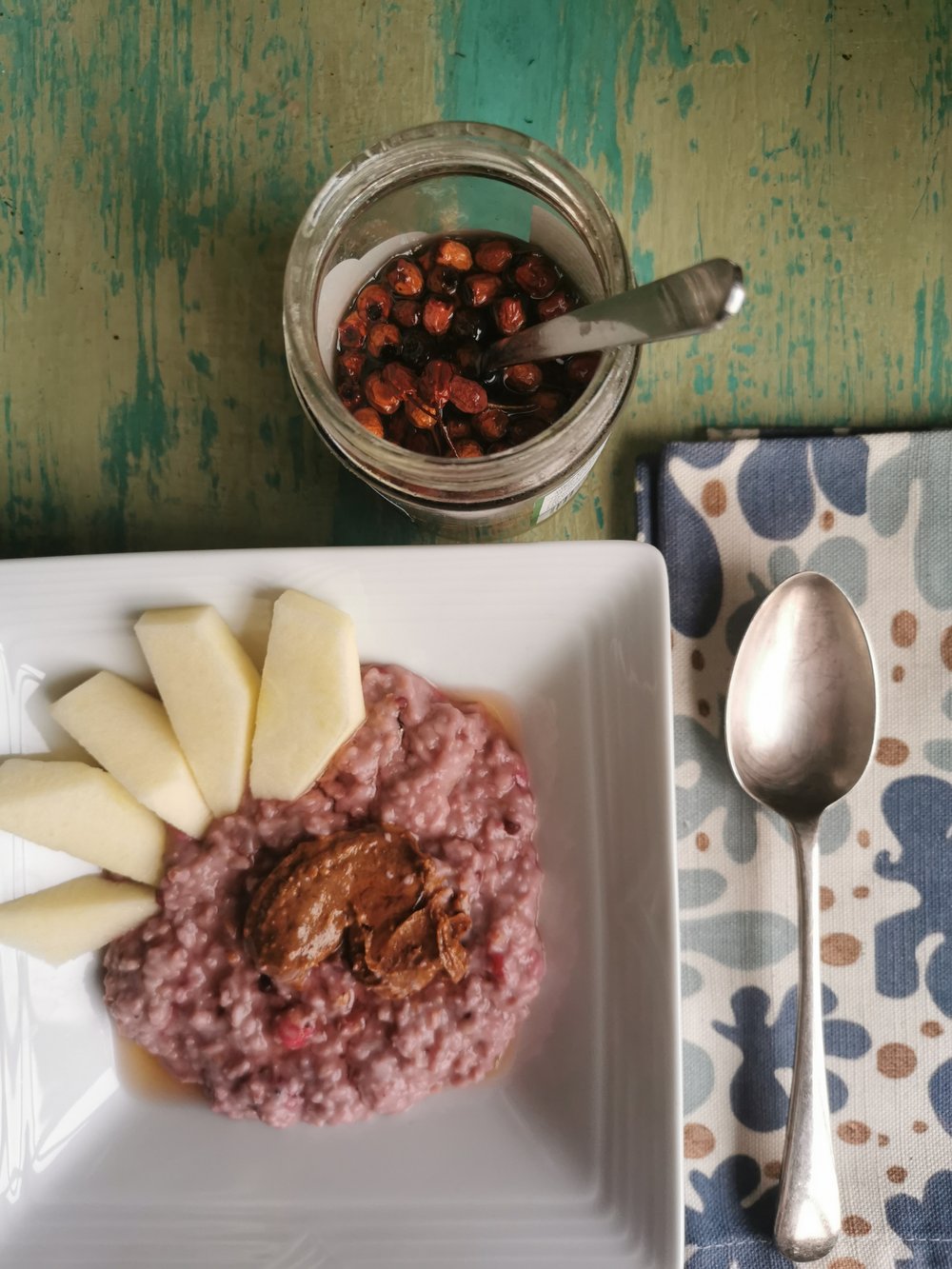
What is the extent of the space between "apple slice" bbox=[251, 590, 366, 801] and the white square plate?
0.15ft

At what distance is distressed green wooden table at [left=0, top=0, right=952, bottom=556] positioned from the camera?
140cm

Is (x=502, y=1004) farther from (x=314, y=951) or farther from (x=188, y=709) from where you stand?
(x=188, y=709)

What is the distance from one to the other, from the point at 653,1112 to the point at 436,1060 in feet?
0.85

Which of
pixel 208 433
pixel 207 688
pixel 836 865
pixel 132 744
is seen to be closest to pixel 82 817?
pixel 132 744

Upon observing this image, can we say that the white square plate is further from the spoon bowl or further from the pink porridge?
the spoon bowl

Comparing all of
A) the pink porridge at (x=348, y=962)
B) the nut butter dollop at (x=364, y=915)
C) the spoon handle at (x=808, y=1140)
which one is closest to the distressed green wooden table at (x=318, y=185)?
the pink porridge at (x=348, y=962)

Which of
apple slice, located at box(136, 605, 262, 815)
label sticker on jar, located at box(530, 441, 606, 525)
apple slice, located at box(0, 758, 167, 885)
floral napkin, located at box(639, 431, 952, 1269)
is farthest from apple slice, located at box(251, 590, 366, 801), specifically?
floral napkin, located at box(639, 431, 952, 1269)

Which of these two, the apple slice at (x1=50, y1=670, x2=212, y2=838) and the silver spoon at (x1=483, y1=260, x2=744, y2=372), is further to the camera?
the apple slice at (x1=50, y1=670, x2=212, y2=838)

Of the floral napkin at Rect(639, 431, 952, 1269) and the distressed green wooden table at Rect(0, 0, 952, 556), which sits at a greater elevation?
the distressed green wooden table at Rect(0, 0, 952, 556)

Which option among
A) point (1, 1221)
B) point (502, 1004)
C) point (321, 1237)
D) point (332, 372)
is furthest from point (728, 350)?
point (1, 1221)

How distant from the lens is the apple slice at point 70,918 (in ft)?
3.97

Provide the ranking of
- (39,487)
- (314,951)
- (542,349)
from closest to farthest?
(542,349) → (314,951) → (39,487)

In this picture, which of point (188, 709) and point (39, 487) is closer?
point (188, 709)

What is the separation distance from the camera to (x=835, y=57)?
55.4 inches
